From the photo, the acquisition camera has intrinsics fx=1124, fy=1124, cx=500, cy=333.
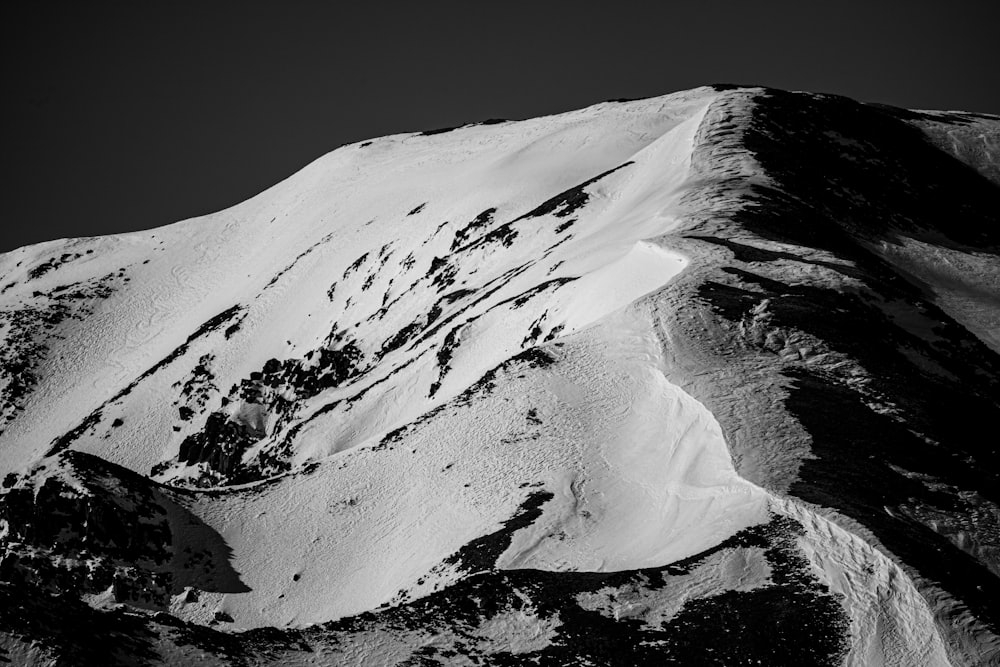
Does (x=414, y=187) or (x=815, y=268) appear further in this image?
(x=414, y=187)

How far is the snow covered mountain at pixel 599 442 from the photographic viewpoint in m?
28.1

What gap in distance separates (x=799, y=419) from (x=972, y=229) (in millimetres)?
39870

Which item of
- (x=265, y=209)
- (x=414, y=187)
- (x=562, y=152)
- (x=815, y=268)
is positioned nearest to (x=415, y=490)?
(x=815, y=268)

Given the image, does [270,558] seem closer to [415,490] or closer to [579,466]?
[415,490]

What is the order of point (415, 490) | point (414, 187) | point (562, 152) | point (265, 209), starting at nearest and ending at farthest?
point (415, 490) < point (562, 152) < point (414, 187) < point (265, 209)

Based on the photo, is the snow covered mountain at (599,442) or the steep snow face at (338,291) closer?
the snow covered mountain at (599,442)

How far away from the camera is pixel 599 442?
39.7 meters

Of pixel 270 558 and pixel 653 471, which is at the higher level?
pixel 653 471

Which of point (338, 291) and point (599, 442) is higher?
point (599, 442)

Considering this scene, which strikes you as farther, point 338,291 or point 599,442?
point 338,291

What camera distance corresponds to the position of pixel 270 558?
43.1m

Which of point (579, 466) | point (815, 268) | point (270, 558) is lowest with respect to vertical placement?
point (270, 558)

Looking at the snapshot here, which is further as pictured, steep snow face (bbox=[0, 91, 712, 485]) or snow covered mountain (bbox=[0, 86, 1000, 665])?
steep snow face (bbox=[0, 91, 712, 485])

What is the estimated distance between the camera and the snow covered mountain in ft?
92.2
